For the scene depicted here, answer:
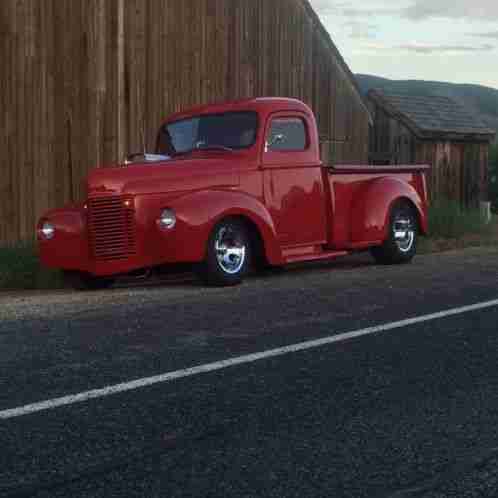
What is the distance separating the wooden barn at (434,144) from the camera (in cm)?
2559

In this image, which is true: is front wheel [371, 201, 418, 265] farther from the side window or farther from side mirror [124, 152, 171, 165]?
side mirror [124, 152, 171, 165]

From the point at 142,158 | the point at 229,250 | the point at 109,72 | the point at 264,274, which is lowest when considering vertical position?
A: the point at 264,274

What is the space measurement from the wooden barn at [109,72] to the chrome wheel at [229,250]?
17.2 ft

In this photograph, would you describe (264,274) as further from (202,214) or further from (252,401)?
(252,401)

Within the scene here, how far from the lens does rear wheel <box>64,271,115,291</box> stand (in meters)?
10.3

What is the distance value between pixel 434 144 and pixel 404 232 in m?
13.7

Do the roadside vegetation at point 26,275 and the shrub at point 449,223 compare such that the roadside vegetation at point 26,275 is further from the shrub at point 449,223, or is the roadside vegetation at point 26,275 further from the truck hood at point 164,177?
the shrub at point 449,223

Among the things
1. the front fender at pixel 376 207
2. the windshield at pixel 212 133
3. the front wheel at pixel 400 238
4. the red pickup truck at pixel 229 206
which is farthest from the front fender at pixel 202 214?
the front wheel at pixel 400 238

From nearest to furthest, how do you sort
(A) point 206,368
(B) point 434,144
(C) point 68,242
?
(A) point 206,368 < (C) point 68,242 < (B) point 434,144

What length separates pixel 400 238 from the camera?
1255cm

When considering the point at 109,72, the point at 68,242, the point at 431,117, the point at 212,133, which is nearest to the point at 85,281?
the point at 68,242

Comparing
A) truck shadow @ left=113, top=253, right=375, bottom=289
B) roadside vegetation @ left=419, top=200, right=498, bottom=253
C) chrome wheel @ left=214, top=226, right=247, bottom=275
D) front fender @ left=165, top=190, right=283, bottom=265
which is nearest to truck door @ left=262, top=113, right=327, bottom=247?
front fender @ left=165, top=190, right=283, bottom=265

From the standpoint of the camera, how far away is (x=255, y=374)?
5602mm

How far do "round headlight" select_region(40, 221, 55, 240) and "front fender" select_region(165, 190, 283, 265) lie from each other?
1.31 m
